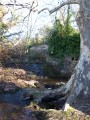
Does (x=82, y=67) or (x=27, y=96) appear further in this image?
(x=27, y=96)

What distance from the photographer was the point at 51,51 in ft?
71.4

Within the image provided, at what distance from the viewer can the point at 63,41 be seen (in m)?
21.4

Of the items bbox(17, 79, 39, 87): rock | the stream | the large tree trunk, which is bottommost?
the stream

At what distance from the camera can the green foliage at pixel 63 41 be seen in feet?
68.6

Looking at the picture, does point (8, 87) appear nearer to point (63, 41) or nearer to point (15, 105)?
point (15, 105)

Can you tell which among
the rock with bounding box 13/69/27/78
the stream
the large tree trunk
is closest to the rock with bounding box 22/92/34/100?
the stream

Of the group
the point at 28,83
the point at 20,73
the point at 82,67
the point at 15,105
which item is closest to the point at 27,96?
the point at 15,105

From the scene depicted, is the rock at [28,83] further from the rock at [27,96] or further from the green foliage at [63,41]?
the green foliage at [63,41]

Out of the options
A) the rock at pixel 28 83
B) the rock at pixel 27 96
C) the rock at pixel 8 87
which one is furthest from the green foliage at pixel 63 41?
the rock at pixel 27 96

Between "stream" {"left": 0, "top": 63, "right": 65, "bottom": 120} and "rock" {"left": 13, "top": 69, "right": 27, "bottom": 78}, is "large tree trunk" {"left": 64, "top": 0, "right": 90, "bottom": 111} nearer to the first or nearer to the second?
"stream" {"left": 0, "top": 63, "right": 65, "bottom": 120}

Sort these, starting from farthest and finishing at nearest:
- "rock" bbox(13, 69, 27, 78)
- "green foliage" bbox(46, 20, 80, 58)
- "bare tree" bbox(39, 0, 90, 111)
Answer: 1. "green foliage" bbox(46, 20, 80, 58)
2. "rock" bbox(13, 69, 27, 78)
3. "bare tree" bbox(39, 0, 90, 111)

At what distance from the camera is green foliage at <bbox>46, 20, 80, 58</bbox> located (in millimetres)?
20922

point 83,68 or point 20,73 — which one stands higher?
point 83,68

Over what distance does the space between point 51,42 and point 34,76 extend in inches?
135
